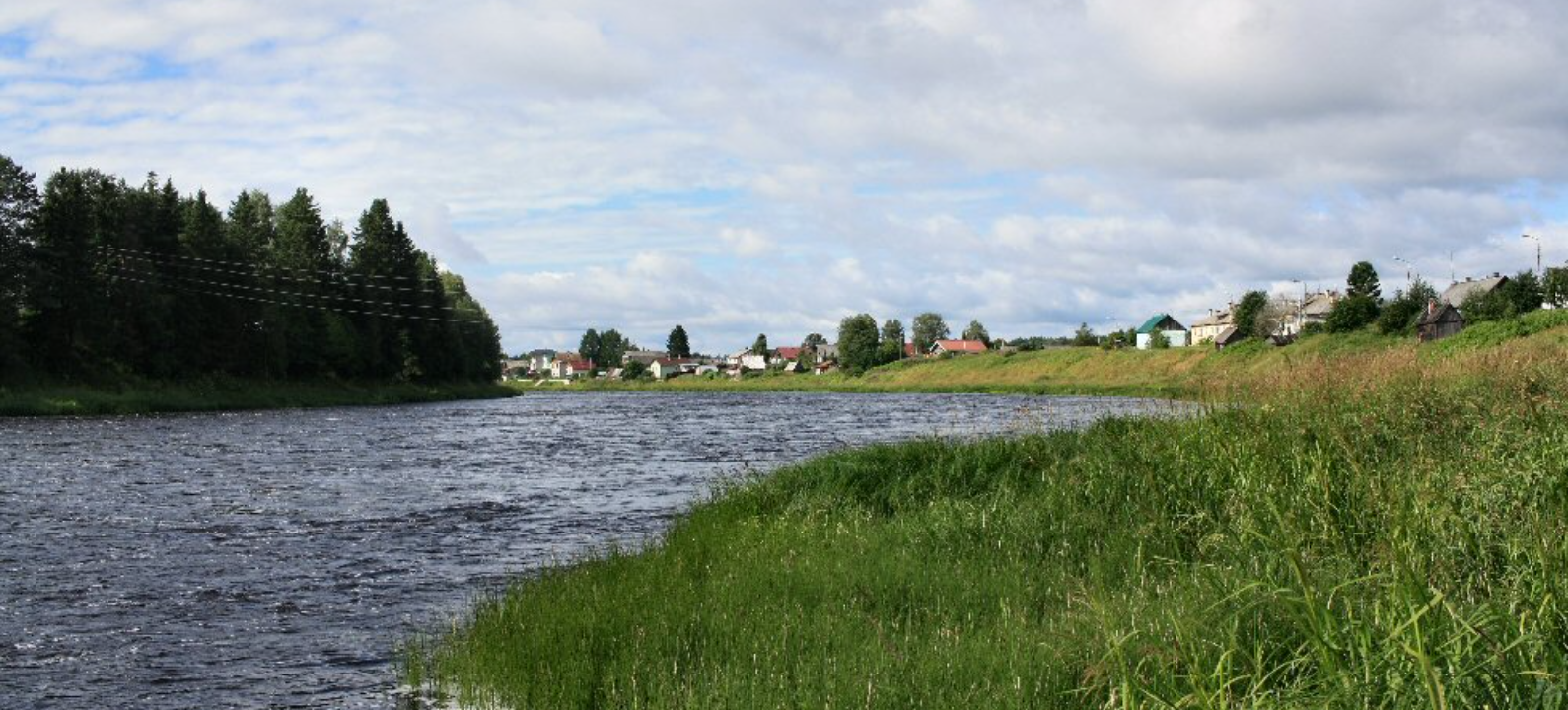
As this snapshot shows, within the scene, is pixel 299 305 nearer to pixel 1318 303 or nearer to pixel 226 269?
pixel 226 269

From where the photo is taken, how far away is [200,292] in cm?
7100

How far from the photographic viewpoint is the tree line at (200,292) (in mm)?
58406

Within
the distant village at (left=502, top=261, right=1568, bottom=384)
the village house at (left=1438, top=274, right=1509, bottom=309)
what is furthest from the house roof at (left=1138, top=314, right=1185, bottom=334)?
the village house at (left=1438, top=274, right=1509, bottom=309)

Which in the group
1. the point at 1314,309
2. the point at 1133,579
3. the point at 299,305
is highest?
the point at 1314,309

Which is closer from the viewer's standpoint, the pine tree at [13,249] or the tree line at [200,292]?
the pine tree at [13,249]

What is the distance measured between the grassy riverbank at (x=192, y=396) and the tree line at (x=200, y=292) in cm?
147

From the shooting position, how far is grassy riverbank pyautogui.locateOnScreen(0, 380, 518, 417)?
53062mm

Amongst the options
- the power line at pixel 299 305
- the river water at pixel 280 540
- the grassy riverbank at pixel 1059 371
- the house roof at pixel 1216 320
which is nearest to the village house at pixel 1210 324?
the house roof at pixel 1216 320

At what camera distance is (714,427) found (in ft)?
153

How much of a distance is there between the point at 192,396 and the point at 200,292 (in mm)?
10562

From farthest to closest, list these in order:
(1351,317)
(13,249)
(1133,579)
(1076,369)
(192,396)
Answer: (1076,369), (1351,317), (192,396), (13,249), (1133,579)

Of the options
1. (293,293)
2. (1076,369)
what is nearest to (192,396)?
(293,293)

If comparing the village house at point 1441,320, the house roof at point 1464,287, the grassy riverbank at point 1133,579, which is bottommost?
the grassy riverbank at point 1133,579

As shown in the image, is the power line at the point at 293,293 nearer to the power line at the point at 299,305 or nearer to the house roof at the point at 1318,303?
the power line at the point at 299,305
